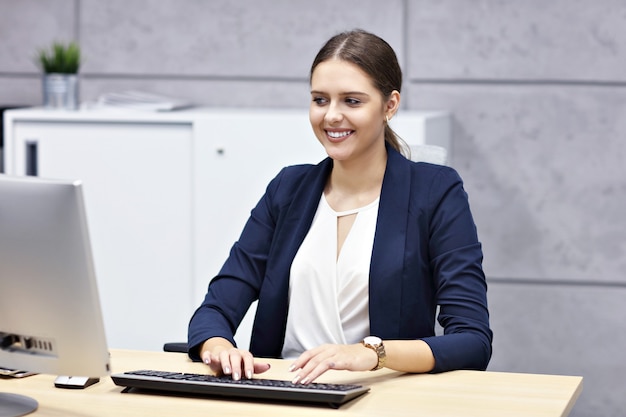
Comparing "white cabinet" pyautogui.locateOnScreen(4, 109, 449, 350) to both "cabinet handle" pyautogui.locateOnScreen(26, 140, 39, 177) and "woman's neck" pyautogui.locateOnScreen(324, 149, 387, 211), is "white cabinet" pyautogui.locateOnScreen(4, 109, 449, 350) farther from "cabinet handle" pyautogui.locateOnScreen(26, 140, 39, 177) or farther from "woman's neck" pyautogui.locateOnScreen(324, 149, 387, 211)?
"woman's neck" pyautogui.locateOnScreen(324, 149, 387, 211)

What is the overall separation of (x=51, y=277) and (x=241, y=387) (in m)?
0.40

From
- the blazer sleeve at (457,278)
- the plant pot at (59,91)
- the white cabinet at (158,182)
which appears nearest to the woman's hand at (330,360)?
the blazer sleeve at (457,278)

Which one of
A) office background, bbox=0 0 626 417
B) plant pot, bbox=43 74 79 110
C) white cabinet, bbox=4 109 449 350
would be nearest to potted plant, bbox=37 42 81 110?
plant pot, bbox=43 74 79 110

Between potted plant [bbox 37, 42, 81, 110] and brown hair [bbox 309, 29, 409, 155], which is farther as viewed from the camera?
potted plant [bbox 37, 42, 81, 110]

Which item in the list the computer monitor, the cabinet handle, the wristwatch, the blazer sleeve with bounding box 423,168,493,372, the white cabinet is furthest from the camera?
the cabinet handle

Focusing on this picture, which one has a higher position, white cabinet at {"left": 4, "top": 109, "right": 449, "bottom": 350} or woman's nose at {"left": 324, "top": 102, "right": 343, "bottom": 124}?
woman's nose at {"left": 324, "top": 102, "right": 343, "bottom": 124}

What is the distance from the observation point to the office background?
3.71 metres

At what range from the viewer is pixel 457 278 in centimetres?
214

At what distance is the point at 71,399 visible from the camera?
1773 millimetres

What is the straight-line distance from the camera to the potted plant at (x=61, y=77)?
150 inches

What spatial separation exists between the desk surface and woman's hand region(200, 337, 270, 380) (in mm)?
31

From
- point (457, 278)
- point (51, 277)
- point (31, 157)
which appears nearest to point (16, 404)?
point (51, 277)

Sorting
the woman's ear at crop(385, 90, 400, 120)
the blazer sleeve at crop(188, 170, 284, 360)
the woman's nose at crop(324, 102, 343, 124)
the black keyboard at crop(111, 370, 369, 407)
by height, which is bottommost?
the black keyboard at crop(111, 370, 369, 407)

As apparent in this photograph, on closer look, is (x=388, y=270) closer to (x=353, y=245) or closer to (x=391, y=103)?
(x=353, y=245)
